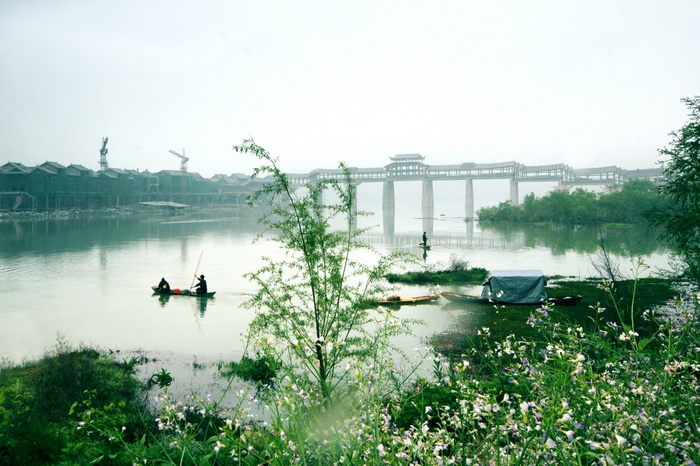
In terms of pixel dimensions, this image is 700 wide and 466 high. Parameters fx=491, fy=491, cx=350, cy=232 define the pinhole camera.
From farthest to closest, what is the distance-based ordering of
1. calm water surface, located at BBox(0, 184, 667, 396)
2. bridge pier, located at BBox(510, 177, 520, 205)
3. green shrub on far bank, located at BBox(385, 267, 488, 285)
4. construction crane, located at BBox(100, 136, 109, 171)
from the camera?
construction crane, located at BBox(100, 136, 109, 171) < bridge pier, located at BBox(510, 177, 520, 205) < green shrub on far bank, located at BBox(385, 267, 488, 285) < calm water surface, located at BBox(0, 184, 667, 396)

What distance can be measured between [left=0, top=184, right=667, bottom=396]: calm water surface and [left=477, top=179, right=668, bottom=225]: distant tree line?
736cm

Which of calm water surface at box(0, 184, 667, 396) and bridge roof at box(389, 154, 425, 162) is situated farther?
bridge roof at box(389, 154, 425, 162)

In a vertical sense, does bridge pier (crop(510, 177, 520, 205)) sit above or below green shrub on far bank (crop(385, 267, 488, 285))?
above

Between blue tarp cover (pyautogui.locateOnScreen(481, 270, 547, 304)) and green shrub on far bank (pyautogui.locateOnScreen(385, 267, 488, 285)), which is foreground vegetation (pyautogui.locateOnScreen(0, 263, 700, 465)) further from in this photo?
green shrub on far bank (pyautogui.locateOnScreen(385, 267, 488, 285))

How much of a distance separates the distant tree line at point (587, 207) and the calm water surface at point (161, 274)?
736 cm

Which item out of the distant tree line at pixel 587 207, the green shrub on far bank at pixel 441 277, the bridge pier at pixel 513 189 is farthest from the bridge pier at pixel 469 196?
the green shrub on far bank at pixel 441 277

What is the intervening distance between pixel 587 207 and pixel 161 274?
51.9 metres

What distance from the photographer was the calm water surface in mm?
14633

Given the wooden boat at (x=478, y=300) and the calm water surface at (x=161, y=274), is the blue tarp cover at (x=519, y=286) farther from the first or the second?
the calm water surface at (x=161, y=274)

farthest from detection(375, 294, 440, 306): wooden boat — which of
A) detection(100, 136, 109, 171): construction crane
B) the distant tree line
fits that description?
detection(100, 136, 109, 171): construction crane

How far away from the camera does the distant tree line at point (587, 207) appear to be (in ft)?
183

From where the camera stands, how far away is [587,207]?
60219mm

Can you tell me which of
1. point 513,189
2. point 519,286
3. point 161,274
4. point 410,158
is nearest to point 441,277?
point 519,286

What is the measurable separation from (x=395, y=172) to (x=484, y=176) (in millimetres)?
16266
